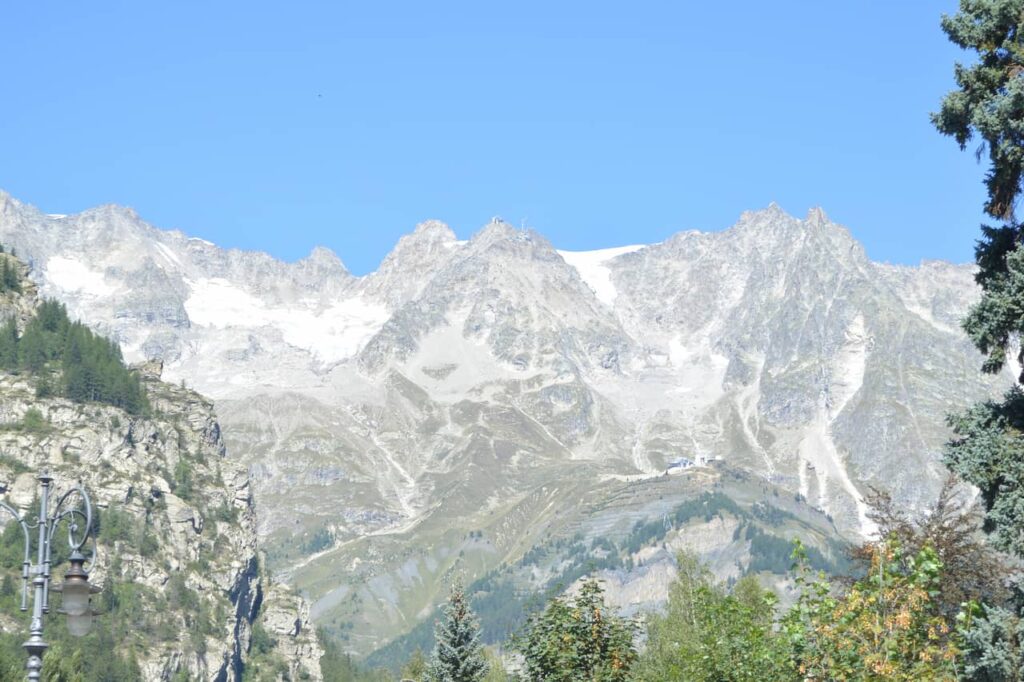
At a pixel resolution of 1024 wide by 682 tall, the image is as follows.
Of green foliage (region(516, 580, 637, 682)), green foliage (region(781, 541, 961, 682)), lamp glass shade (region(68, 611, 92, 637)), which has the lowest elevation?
green foliage (region(781, 541, 961, 682))

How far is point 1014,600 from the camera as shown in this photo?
3275cm

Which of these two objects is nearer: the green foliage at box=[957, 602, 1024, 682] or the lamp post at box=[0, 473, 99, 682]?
the green foliage at box=[957, 602, 1024, 682]

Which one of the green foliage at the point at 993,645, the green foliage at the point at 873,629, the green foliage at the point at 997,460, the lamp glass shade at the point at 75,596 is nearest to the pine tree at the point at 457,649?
the green foliage at the point at 873,629

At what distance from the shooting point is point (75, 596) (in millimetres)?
31250

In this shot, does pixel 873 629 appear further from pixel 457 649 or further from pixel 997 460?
pixel 457 649

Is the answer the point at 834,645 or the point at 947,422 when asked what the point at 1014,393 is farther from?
the point at 834,645

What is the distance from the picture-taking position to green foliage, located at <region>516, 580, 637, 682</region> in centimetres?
5184

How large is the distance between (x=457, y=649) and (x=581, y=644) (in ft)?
95.1

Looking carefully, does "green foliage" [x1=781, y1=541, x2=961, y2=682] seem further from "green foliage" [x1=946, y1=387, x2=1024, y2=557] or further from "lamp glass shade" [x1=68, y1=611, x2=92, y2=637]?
"lamp glass shade" [x1=68, y1=611, x2=92, y2=637]

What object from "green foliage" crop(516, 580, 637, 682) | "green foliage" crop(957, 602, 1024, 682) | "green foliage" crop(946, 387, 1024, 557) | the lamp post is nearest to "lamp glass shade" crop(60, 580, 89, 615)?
the lamp post

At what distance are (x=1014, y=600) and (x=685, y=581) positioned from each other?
10329 centimetres

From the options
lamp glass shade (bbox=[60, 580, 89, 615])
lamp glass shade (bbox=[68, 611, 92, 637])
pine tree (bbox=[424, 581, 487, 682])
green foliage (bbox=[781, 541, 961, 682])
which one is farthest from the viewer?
pine tree (bbox=[424, 581, 487, 682])

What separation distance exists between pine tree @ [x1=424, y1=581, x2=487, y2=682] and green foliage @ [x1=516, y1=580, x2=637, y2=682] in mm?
26000

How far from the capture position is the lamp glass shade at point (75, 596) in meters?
31.2
